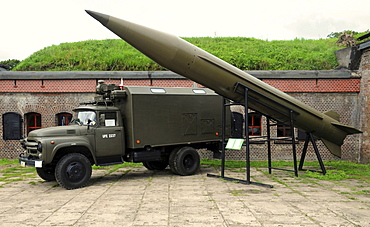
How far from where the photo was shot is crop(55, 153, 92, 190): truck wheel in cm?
832

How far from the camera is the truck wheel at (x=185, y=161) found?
10.2 m

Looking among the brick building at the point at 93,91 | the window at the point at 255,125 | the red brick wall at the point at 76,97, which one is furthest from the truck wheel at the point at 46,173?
the window at the point at 255,125

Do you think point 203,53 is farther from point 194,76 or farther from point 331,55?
point 331,55

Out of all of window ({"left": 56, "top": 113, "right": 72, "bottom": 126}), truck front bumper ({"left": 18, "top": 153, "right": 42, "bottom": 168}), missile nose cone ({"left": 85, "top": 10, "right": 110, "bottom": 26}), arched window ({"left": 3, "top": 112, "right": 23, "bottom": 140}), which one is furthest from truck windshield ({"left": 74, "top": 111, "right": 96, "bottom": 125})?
arched window ({"left": 3, "top": 112, "right": 23, "bottom": 140})

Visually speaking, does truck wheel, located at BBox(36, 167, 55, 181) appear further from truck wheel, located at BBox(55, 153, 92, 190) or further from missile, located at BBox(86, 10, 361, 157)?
missile, located at BBox(86, 10, 361, 157)

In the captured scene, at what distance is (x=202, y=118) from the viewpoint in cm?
1093

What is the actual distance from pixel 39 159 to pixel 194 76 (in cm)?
444

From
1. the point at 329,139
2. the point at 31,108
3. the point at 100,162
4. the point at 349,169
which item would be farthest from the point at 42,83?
the point at 349,169

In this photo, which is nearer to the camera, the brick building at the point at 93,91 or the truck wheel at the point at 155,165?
the truck wheel at the point at 155,165

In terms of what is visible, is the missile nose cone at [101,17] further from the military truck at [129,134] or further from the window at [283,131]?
the window at [283,131]

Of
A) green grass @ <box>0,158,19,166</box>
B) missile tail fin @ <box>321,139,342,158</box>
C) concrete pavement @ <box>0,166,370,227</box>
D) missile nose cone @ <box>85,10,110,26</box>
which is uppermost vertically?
missile nose cone @ <box>85,10,110,26</box>

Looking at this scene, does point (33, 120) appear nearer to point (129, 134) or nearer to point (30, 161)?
point (30, 161)

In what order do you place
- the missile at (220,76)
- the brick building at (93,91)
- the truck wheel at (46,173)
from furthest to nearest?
the brick building at (93,91), the truck wheel at (46,173), the missile at (220,76)

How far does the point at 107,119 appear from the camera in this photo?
9398 mm
